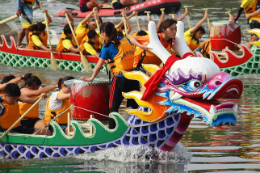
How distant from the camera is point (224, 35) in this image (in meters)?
11.9

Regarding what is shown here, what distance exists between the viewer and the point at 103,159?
20.1 ft

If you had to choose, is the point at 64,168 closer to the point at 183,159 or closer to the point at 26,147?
the point at 26,147

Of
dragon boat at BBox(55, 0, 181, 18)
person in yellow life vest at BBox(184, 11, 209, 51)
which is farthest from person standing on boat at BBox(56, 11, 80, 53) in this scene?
dragon boat at BBox(55, 0, 181, 18)

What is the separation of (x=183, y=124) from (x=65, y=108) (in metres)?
1.90

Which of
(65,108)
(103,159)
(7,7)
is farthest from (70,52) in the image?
(7,7)

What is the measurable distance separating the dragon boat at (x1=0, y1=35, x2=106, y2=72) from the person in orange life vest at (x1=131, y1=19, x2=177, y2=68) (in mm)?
6113

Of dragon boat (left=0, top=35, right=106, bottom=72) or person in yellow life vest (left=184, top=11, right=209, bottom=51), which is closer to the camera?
person in yellow life vest (left=184, top=11, right=209, bottom=51)

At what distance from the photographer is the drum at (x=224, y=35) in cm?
1191

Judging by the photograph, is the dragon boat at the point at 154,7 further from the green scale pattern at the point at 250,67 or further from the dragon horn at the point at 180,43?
the dragon horn at the point at 180,43

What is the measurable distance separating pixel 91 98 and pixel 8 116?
1.02 m

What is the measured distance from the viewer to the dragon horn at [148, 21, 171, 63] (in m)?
5.66

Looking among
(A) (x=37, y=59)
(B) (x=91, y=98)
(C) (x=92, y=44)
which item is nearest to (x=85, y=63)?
(C) (x=92, y=44)

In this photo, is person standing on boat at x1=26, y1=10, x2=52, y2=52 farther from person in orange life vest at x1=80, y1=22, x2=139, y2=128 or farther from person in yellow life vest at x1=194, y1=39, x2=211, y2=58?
person in orange life vest at x1=80, y1=22, x2=139, y2=128

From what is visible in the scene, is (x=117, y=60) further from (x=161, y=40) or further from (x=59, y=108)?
(x=59, y=108)
